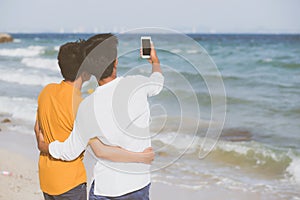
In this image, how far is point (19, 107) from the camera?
8797mm

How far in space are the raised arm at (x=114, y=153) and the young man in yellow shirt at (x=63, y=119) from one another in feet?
0.66

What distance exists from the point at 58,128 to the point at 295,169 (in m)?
3.99

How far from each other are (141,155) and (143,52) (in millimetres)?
436

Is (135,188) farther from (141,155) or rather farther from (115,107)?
(115,107)

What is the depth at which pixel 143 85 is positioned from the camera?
6.60 ft

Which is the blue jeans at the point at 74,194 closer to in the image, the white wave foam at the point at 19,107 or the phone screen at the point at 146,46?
the phone screen at the point at 146,46

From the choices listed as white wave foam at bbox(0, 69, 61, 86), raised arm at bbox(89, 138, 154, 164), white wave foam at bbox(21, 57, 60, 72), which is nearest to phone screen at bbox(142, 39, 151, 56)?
raised arm at bbox(89, 138, 154, 164)

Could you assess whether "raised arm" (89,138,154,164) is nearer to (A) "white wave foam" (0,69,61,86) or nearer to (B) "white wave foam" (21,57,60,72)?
(A) "white wave foam" (0,69,61,86)

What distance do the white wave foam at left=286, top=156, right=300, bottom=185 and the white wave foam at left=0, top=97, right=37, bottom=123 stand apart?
3.90m

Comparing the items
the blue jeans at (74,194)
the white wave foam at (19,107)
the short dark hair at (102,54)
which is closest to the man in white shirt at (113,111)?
the short dark hair at (102,54)

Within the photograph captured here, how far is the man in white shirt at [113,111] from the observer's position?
6.55 feet

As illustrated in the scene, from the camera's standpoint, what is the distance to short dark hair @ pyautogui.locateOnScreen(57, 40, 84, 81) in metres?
2.17

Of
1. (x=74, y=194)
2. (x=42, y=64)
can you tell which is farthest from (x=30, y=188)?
(x=42, y=64)

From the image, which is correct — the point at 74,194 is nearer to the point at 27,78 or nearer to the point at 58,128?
the point at 58,128
